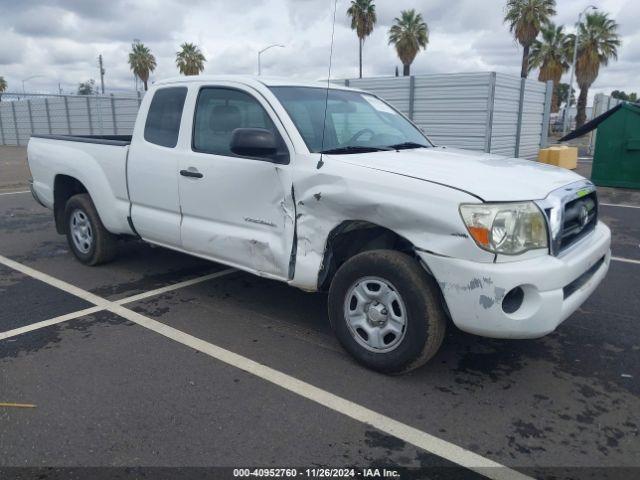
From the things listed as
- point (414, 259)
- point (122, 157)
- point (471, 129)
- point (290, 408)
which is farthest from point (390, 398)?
point (471, 129)

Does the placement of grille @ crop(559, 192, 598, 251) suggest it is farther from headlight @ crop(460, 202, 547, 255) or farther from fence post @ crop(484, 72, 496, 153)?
fence post @ crop(484, 72, 496, 153)

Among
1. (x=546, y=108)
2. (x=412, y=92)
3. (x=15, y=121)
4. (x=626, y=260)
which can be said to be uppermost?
(x=412, y=92)

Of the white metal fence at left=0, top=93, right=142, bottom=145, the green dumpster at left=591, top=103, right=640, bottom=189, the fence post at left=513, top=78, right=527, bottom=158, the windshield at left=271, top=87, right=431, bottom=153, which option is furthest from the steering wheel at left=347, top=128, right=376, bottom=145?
the white metal fence at left=0, top=93, right=142, bottom=145

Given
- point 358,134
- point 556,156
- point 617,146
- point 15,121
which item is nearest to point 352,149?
point 358,134

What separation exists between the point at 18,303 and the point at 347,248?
10.1 feet

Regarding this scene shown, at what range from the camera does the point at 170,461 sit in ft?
8.95

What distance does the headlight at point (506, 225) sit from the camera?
3.10 m

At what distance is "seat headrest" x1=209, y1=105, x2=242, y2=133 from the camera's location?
4.43 metres

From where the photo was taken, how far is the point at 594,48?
36375 mm

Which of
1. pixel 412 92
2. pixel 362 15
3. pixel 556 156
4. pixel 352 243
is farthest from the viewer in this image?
pixel 362 15

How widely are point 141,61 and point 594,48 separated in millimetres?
36060

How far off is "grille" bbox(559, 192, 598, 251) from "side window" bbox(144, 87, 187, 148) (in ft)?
10.2

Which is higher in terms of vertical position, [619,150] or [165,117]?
[165,117]

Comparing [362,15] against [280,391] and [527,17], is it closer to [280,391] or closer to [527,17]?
[527,17]
